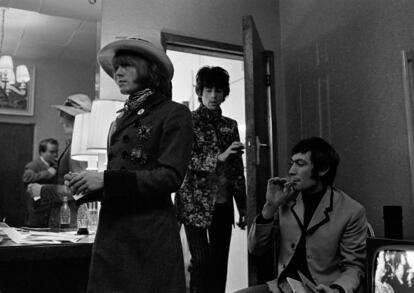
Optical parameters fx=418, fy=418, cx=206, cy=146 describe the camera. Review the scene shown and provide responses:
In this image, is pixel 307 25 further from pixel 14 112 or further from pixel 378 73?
pixel 14 112

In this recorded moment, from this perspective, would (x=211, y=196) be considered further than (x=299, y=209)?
Yes

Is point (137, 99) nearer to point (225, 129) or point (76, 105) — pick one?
point (76, 105)

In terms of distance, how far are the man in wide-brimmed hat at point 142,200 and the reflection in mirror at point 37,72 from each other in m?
1.13

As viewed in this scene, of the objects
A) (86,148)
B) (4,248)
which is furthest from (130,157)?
(86,148)

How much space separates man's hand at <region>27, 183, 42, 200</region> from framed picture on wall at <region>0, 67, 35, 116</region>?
370 millimetres

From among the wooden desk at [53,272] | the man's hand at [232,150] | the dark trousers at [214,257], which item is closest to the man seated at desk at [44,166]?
the wooden desk at [53,272]

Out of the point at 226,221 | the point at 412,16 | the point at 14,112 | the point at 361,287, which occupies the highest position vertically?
the point at 412,16

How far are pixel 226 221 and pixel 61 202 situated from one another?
3.02 feet

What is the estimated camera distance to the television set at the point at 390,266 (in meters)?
1.47

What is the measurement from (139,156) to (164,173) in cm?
11

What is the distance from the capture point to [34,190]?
208 cm

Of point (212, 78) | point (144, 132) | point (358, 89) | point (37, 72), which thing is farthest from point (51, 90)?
point (358, 89)

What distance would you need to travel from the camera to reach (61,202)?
6.91 ft

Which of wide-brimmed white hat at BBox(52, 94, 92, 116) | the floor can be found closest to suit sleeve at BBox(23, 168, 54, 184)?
wide-brimmed white hat at BBox(52, 94, 92, 116)
